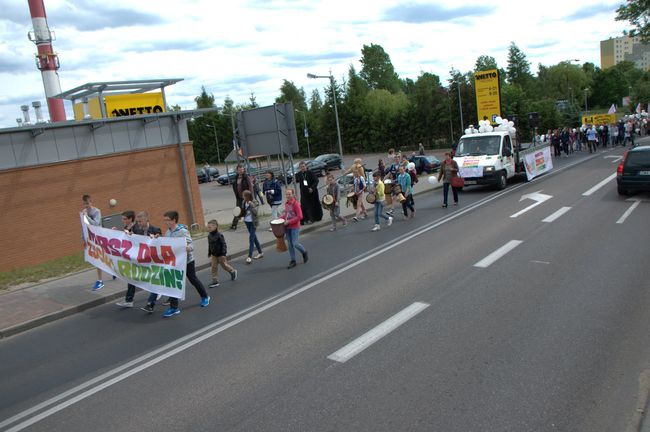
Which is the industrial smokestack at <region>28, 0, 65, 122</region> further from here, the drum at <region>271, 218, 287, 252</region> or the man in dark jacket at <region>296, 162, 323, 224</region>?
the drum at <region>271, 218, 287, 252</region>

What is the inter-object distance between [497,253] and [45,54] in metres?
36.3

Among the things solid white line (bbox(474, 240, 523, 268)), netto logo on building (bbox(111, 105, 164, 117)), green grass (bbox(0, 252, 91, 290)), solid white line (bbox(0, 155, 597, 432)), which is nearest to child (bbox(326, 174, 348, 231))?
solid white line (bbox(0, 155, 597, 432))

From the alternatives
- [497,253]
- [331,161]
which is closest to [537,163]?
[497,253]

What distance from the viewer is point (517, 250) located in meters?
10.6

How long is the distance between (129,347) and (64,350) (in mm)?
1027

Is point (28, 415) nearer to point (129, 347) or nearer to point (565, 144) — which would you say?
point (129, 347)

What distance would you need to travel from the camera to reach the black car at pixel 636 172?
15.8m

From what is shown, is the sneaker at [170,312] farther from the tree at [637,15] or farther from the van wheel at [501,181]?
the tree at [637,15]

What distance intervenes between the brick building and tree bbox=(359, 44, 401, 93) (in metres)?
91.7

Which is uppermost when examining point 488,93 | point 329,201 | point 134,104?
point 134,104

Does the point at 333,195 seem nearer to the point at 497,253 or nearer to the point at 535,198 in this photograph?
the point at 497,253

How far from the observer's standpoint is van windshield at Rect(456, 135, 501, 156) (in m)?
21.2

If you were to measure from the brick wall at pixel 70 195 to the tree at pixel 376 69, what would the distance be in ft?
302

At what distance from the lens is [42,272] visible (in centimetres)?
1229
